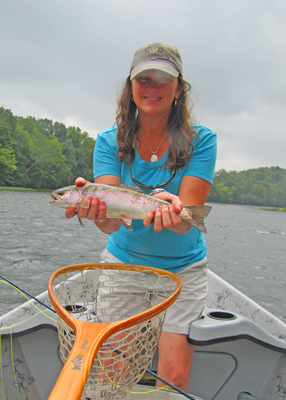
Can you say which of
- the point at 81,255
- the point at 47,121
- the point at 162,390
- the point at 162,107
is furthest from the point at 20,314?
the point at 47,121

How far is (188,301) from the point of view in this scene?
9.07ft

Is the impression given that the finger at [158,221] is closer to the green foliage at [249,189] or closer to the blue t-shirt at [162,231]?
the blue t-shirt at [162,231]

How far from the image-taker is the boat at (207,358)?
8.66ft

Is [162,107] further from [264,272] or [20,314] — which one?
[264,272]

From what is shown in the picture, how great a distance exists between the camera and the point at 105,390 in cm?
154

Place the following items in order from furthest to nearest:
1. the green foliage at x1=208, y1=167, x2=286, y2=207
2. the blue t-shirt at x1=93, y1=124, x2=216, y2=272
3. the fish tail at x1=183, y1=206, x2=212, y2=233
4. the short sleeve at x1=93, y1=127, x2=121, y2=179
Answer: the green foliage at x1=208, y1=167, x2=286, y2=207, the short sleeve at x1=93, y1=127, x2=121, y2=179, the blue t-shirt at x1=93, y1=124, x2=216, y2=272, the fish tail at x1=183, y1=206, x2=212, y2=233

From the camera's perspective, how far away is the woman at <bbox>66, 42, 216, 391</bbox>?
2609mm

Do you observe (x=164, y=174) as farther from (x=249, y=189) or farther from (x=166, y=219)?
(x=249, y=189)

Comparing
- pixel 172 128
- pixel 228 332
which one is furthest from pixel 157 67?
pixel 228 332

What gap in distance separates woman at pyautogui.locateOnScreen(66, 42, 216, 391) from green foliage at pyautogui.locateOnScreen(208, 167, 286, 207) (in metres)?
73.0

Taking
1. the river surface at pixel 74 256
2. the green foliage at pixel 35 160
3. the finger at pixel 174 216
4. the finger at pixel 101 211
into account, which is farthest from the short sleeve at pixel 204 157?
the green foliage at pixel 35 160

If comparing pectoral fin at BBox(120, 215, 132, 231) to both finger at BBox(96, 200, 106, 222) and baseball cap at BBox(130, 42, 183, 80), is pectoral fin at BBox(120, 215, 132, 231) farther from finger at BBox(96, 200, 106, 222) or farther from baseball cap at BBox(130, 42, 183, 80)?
baseball cap at BBox(130, 42, 183, 80)

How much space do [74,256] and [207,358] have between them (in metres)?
9.59

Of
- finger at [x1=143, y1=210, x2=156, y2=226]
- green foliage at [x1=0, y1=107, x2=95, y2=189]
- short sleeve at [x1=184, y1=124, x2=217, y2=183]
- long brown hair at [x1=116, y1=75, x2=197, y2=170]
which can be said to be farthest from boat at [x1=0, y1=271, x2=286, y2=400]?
green foliage at [x1=0, y1=107, x2=95, y2=189]
